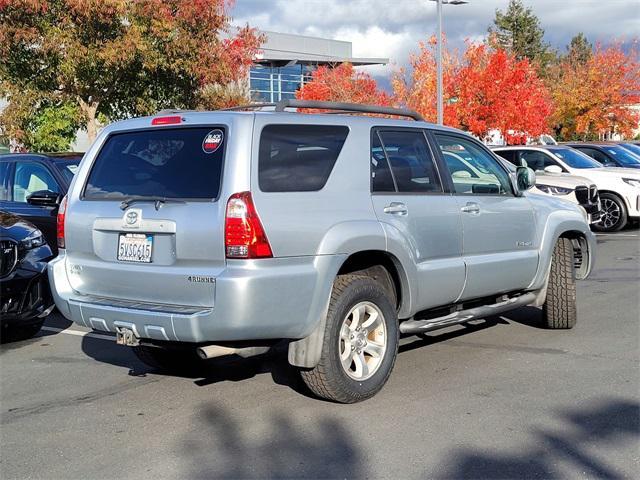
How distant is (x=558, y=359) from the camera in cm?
642

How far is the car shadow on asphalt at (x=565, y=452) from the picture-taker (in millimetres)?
4176

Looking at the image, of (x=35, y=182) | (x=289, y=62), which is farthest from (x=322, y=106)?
(x=289, y=62)

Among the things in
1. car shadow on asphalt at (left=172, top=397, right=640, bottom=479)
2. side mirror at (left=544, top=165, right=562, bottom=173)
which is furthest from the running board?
side mirror at (left=544, top=165, right=562, bottom=173)

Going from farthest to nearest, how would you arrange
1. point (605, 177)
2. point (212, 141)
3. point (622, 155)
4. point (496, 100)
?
1. point (496, 100)
2. point (622, 155)
3. point (605, 177)
4. point (212, 141)

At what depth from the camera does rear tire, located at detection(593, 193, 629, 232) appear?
15680 millimetres

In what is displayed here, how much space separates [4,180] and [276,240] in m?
6.20

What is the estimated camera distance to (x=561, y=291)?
24.1 feet

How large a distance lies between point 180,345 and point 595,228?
13004 millimetres

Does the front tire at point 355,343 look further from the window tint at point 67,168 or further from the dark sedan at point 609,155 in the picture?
the dark sedan at point 609,155

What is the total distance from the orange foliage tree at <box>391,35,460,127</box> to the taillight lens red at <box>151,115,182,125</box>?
23927 millimetres

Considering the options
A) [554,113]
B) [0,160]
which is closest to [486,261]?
[0,160]

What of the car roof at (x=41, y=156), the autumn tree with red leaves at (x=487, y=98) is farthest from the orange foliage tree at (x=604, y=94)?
the car roof at (x=41, y=156)

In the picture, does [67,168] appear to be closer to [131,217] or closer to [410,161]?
[131,217]

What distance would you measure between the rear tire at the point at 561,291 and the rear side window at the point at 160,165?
Result: 148 inches
